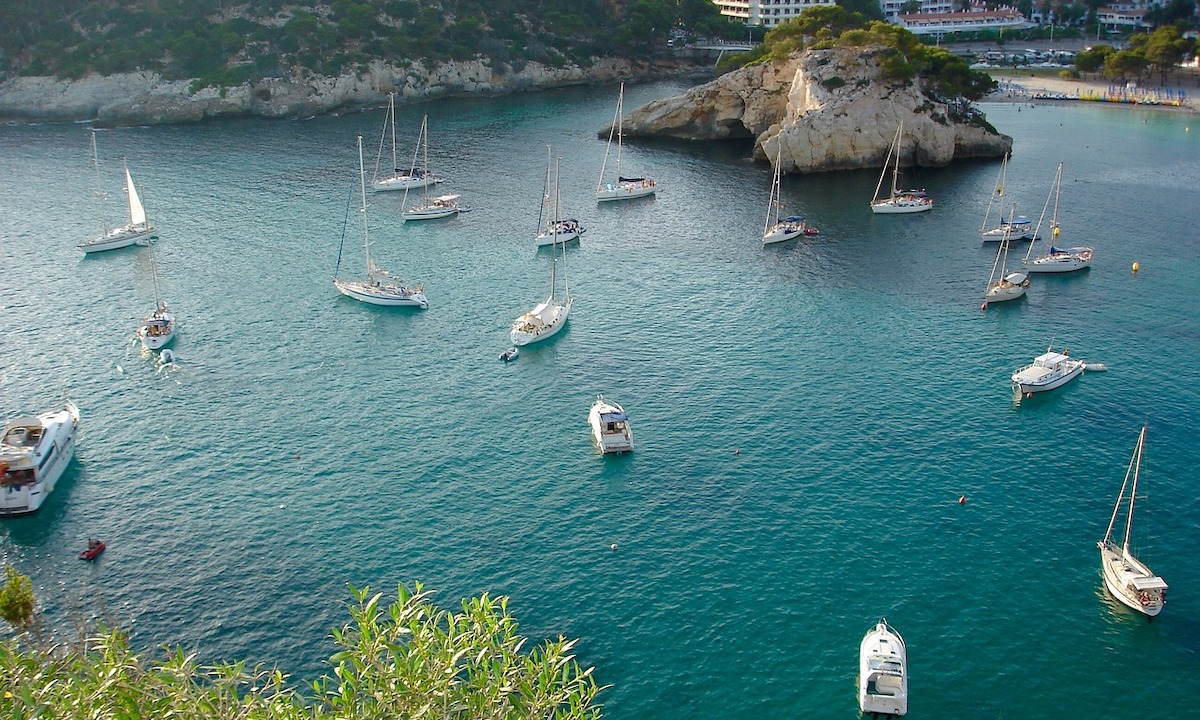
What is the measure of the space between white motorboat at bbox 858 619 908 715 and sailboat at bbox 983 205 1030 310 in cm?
5219

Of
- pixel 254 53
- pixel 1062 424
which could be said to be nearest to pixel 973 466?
pixel 1062 424

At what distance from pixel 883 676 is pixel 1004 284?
192 feet

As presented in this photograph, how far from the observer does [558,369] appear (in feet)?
257

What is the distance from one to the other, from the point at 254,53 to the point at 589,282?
10827cm

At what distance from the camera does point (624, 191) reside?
12812 centimetres

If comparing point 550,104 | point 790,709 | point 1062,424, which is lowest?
point 790,709

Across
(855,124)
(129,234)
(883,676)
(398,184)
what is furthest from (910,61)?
(883,676)

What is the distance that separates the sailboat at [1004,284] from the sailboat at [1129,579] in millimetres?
38951

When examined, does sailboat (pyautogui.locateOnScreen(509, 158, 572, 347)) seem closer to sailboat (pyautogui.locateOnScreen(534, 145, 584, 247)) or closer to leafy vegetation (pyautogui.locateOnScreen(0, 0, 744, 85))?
sailboat (pyautogui.locateOnScreen(534, 145, 584, 247))

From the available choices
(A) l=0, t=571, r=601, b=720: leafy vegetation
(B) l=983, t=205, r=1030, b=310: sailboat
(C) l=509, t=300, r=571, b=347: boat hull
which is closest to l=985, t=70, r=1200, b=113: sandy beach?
(B) l=983, t=205, r=1030, b=310: sailboat

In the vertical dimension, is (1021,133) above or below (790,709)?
above

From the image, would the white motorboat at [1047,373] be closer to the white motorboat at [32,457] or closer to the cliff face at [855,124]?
the cliff face at [855,124]

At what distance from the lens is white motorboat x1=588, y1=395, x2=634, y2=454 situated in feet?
213

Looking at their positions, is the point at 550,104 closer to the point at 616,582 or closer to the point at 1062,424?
the point at 1062,424
